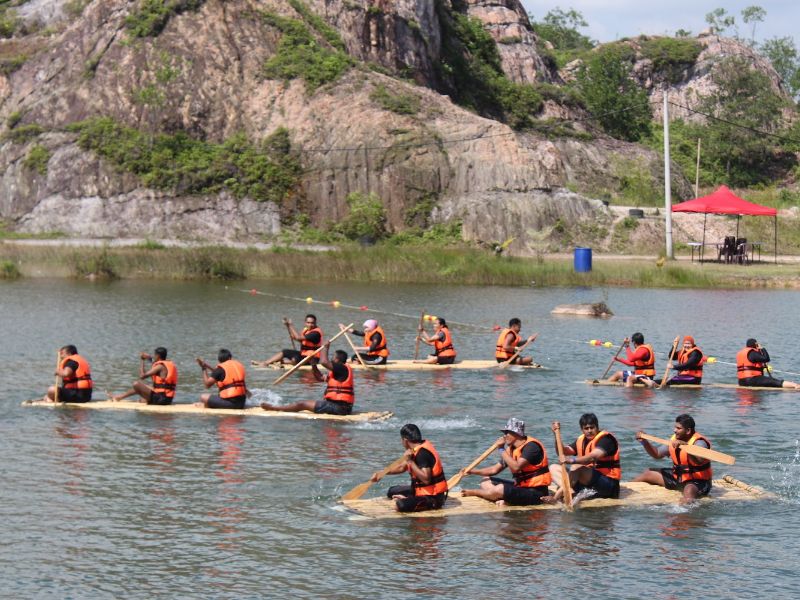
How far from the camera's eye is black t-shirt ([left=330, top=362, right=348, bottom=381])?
25328 mm

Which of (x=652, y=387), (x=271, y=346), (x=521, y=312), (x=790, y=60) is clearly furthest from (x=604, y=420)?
(x=790, y=60)

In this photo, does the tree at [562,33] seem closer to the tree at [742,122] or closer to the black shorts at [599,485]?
the tree at [742,122]

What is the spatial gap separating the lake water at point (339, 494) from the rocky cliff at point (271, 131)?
3203 centimetres

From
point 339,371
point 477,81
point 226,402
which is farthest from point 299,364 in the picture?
point 477,81

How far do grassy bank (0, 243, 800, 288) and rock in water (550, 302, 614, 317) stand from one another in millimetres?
10286

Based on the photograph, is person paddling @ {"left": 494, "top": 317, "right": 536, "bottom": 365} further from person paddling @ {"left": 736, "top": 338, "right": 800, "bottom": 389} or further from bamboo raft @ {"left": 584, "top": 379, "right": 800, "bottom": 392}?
person paddling @ {"left": 736, "top": 338, "right": 800, "bottom": 389}

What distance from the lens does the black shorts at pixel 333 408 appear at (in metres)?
25.6

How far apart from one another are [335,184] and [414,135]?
19.1 feet

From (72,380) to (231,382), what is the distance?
12.2 ft

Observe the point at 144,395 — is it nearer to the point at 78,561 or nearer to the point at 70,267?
the point at 78,561

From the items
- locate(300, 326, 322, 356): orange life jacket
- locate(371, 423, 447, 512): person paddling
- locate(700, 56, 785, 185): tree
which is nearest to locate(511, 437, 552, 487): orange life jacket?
locate(371, 423, 447, 512): person paddling

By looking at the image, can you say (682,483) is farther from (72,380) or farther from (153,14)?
(153,14)

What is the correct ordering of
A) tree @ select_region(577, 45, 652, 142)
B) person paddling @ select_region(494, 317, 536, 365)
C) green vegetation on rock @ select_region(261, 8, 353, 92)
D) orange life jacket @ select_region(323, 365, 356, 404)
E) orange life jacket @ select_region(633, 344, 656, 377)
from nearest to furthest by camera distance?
orange life jacket @ select_region(323, 365, 356, 404) < orange life jacket @ select_region(633, 344, 656, 377) < person paddling @ select_region(494, 317, 536, 365) < green vegetation on rock @ select_region(261, 8, 353, 92) < tree @ select_region(577, 45, 652, 142)

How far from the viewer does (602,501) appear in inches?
762
